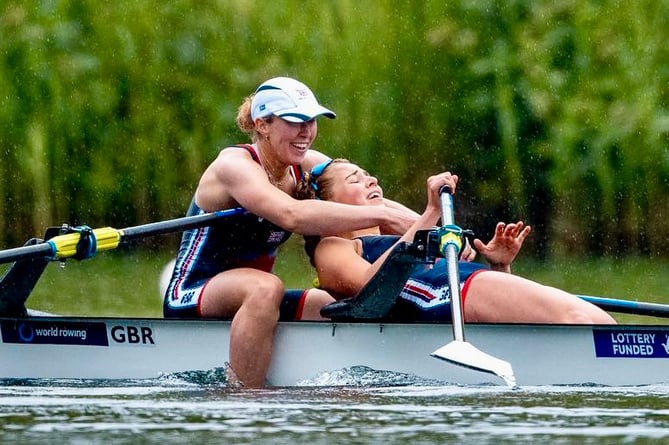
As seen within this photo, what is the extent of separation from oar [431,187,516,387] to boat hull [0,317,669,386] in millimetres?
167

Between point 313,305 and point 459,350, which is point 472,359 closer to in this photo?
point 459,350

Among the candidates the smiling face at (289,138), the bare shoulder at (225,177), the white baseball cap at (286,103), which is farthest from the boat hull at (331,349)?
the white baseball cap at (286,103)

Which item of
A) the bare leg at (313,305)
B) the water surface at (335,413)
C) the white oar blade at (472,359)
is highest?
the bare leg at (313,305)

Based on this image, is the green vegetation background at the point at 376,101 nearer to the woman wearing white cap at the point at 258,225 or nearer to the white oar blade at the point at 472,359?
the woman wearing white cap at the point at 258,225

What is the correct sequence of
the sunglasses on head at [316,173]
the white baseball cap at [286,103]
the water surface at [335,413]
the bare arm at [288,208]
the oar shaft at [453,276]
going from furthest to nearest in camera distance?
1. the sunglasses on head at [316,173]
2. the white baseball cap at [286,103]
3. the bare arm at [288,208]
4. the oar shaft at [453,276]
5. the water surface at [335,413]

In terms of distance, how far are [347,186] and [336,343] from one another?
2.42 feet

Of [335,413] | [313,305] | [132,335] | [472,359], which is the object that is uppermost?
[313,305]

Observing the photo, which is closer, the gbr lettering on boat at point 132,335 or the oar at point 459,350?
the oar at point 459,350

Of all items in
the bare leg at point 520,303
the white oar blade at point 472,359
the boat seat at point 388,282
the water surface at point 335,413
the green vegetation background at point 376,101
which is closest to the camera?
the water surface at point 335,413

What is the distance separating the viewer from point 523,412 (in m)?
5.77

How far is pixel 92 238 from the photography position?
7.16m

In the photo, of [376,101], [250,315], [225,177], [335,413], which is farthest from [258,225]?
[376,101]

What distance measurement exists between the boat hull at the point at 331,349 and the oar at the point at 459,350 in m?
0.17

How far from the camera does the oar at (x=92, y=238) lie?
276 inches
